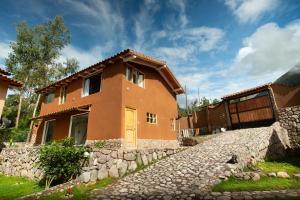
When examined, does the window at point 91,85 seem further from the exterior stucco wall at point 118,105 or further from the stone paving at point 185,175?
the stone paving at point 185,175

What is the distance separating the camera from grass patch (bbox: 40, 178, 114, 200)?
727 cm

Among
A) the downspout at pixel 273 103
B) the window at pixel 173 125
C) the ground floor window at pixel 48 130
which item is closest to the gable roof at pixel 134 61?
the ground floor window at pixel 48 130

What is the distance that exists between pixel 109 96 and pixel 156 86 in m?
5.21

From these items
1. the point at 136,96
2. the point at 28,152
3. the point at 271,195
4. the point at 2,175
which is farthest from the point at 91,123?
the point at 271,195

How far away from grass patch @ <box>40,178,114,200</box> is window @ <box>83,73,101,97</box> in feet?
26.5

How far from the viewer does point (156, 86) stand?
59.8ft

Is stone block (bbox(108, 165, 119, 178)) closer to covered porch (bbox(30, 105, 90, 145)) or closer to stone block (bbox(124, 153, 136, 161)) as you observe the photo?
stone block (bbox(124, 153, 136, 161))

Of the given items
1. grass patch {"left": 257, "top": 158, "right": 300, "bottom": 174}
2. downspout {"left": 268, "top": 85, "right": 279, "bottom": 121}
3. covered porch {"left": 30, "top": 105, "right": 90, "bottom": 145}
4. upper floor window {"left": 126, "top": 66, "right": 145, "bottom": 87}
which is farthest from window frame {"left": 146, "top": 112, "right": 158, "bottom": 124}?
downspout {"left": 268, "top": 85, "right": 279, "bottom": 121}

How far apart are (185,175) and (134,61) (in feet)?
31.9

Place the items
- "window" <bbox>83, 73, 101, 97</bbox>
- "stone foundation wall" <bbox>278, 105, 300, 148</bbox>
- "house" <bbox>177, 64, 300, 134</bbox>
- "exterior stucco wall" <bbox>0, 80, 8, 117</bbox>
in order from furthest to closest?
1. "house" <bbox>177, 64, 300, 134</bbox>
2. "window" <bbox>83, 73, 101, 97</bbox>
3. "stone foundation wall" <bbox>278, 105, 300, 148</bbox>
4. "exterior stucco wall" <bbox>0, 80, 8, 117</bbox>

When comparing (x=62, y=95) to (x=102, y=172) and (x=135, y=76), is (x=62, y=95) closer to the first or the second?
(x=135, y=76)

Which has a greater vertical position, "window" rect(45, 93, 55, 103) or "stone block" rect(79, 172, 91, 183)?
"window" rect(45, 93, 55, 103)

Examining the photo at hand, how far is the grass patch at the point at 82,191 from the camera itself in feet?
23.9

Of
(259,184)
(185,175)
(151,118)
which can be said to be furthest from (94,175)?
(151,118)
